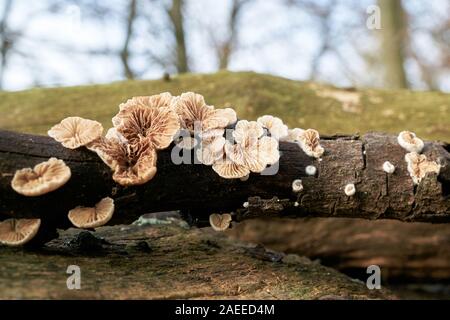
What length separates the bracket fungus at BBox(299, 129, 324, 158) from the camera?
2.68 m

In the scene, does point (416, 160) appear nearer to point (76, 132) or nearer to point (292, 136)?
point (292, 136)

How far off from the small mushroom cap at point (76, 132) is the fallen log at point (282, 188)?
0.05 metres

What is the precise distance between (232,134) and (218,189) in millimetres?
314

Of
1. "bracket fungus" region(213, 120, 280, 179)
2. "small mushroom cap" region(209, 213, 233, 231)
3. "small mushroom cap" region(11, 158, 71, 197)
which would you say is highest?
Result: "bracket fungus" region(213, 120, 280, 179)

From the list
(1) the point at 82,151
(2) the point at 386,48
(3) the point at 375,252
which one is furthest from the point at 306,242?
(2) the point at 386,48

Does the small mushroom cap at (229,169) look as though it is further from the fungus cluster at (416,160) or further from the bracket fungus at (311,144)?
the fungus cluster at (416,160)

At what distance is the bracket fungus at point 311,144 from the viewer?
8.79ft

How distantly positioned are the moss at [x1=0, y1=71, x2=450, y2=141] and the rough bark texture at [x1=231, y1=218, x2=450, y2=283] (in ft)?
3.01

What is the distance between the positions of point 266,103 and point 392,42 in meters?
6.49

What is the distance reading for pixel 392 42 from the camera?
10.0m

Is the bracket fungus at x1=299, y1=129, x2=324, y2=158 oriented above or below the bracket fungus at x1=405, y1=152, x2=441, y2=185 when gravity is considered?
above

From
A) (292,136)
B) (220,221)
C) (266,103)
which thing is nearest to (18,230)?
(220,221)

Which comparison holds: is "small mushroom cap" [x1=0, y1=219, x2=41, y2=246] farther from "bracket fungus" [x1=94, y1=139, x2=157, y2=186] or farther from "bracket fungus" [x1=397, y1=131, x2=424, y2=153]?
"bracket fungus" [x1=397, y1=131, x2=424, y2=153]

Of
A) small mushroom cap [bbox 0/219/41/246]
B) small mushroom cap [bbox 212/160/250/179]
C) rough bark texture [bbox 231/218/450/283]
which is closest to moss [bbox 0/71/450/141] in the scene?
rough bark texture [bbox 231/218/450/283]
